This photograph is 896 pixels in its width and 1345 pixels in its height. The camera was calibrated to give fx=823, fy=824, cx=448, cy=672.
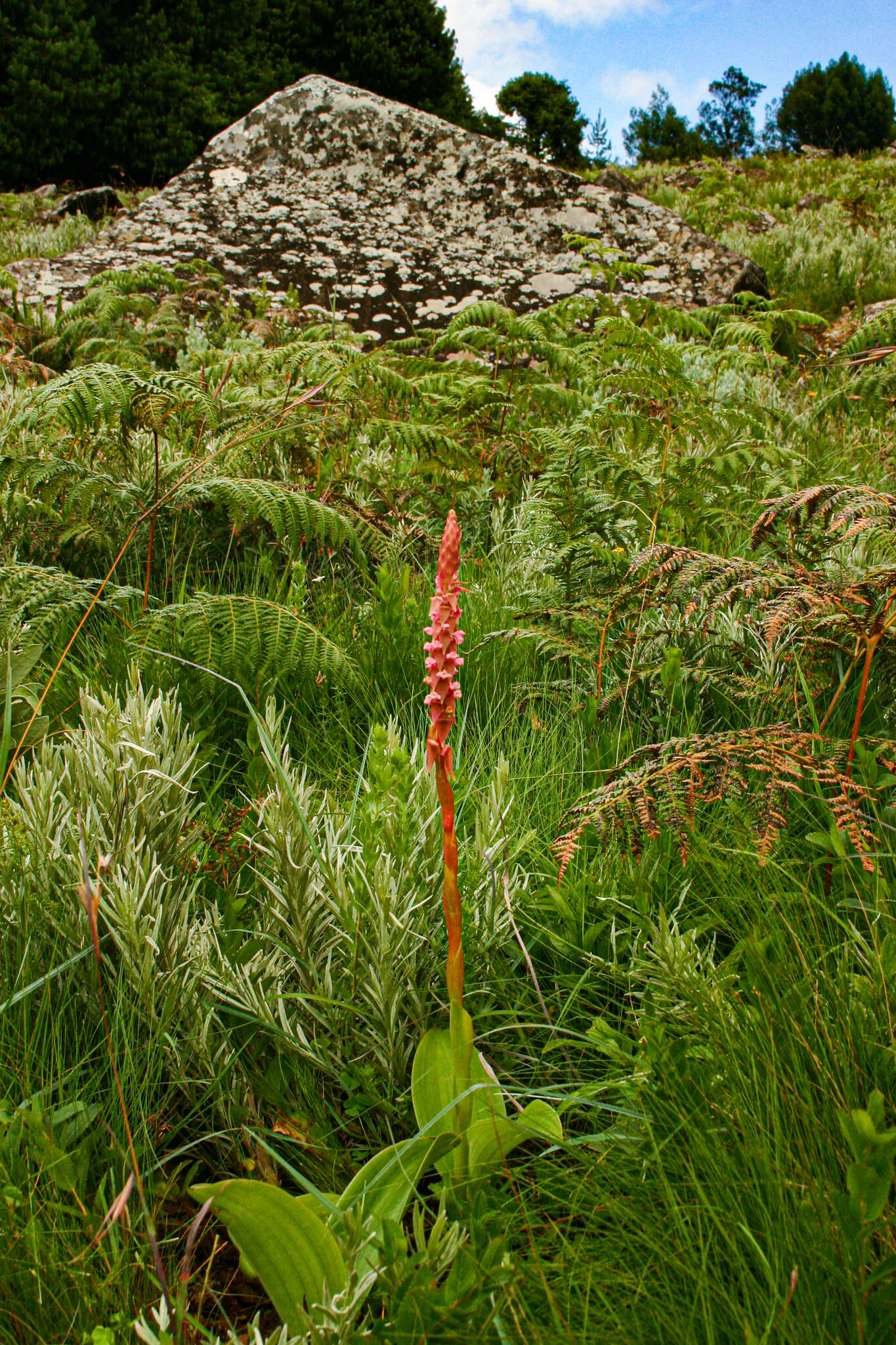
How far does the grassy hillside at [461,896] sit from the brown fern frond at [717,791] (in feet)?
0.04

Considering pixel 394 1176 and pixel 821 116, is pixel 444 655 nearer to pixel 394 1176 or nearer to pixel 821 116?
pixel 394 1176

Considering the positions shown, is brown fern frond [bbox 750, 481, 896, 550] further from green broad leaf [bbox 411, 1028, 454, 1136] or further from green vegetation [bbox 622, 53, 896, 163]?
green vegetation [bbox 622, 53, 896, 163]

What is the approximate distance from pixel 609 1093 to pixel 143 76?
2590 centimetres

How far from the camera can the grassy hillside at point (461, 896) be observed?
0.96 meters

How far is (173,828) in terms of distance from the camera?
1.52 m

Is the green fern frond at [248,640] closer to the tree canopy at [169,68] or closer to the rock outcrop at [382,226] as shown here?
the rock outcrop at [382,226]

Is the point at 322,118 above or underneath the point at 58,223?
underneath

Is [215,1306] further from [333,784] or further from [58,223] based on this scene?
[58,223]

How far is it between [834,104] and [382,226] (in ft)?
195

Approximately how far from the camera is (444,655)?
35.5 inches

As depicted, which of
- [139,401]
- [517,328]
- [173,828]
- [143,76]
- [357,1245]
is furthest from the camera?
[143,76]

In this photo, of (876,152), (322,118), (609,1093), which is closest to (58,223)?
(322,118)

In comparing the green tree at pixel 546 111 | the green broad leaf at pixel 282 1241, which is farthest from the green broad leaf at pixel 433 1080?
the green tree at pixel 546 111

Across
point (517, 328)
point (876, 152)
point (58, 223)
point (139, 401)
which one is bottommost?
point (139, 401)
